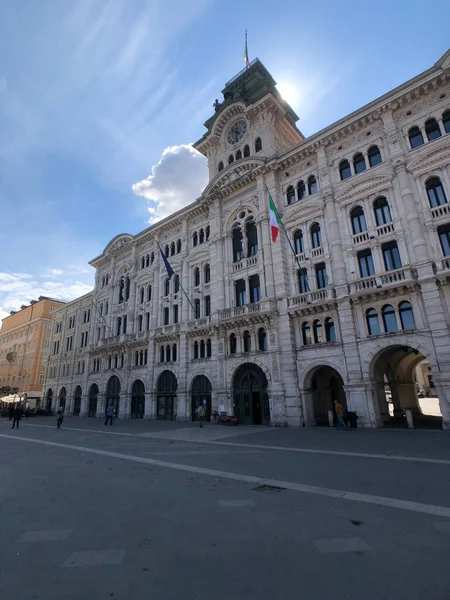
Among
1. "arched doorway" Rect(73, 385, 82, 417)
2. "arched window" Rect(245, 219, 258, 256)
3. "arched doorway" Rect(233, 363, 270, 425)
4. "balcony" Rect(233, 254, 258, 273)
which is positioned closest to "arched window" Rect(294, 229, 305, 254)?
"balcony" Rect(233, 254, 258, 273)

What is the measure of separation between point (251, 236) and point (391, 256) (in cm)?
1301

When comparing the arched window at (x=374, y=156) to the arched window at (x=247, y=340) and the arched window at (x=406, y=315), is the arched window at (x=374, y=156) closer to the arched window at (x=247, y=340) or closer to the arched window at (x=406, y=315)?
the arched window at (x=406, y=315)

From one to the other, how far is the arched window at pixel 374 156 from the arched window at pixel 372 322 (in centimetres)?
1176

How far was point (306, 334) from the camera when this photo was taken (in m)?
26.0

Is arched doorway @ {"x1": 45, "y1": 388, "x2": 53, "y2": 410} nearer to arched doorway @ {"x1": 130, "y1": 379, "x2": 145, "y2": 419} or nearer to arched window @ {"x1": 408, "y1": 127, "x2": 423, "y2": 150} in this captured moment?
arched doorway @ {"x1": 130, "y1": 379, "x2": 145, "y2": 419}

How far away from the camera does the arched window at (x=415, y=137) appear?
77.8 feet

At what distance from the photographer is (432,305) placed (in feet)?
66.1

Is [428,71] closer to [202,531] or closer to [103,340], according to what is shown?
[202,531]

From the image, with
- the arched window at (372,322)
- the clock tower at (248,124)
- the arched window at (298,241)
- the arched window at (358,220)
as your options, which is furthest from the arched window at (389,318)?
the clock tower at (248,124)

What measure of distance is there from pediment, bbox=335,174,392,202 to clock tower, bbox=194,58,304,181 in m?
9.04

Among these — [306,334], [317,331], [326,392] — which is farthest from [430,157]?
[326,392]

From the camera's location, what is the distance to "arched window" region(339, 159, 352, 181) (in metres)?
26.8

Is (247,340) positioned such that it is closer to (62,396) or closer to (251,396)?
(251,396)

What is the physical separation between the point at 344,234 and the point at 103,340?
1293 inches
